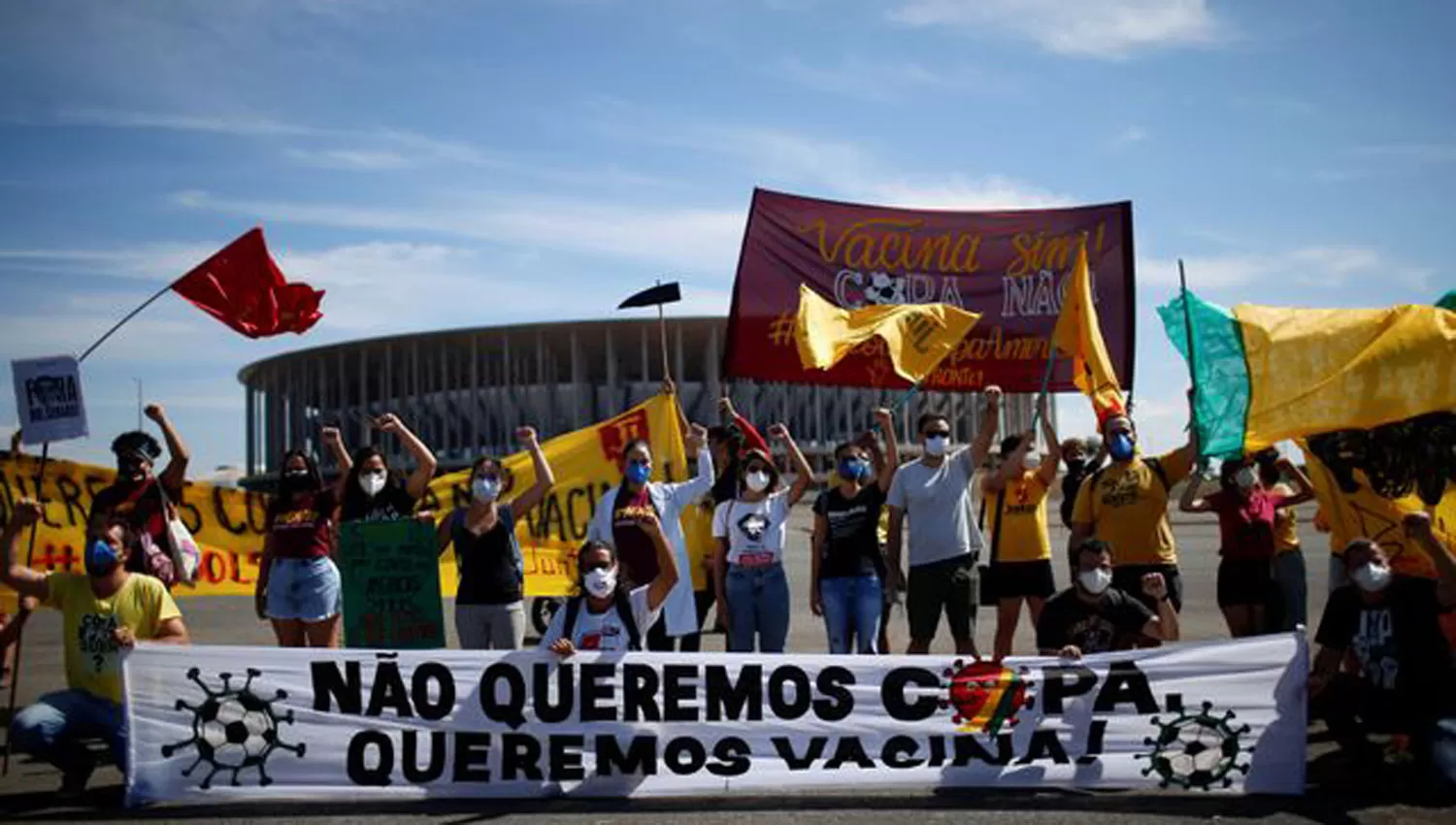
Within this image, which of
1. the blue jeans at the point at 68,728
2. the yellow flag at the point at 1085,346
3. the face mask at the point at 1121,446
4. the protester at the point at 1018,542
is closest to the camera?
the blue jeans at the point at 68,728

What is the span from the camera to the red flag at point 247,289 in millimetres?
9008

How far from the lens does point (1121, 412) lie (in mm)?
8188

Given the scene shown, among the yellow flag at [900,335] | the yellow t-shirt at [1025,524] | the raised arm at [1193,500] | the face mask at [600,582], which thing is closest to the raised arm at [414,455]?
the face mask at [600,582]

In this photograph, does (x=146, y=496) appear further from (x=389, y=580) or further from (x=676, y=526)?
(x=676, y=526)

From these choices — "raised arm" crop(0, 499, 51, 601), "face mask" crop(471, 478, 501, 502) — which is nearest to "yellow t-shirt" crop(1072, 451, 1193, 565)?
"face mask" crop(471, 478, 501, 502)

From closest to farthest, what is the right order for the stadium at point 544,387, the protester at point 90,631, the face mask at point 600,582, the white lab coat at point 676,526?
1. the protester at point 90,631
2. the face mask at point 600,582
3. the white lab coat at point 676,526
4. the stadium at point 544,387

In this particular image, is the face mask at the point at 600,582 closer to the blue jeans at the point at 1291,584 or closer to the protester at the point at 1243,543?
the protester at the point at 1243,543

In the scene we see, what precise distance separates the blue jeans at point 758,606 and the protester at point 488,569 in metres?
1.37

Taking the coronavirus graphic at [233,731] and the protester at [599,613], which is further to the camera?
the protester at [599,613]

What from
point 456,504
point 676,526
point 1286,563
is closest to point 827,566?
point 676,526

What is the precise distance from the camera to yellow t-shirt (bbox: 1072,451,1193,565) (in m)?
7.75

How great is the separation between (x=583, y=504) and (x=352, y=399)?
68.6 m

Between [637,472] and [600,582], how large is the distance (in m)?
1.22

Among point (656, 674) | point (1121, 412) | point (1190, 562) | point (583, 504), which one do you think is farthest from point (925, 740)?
point (1190, 562)
